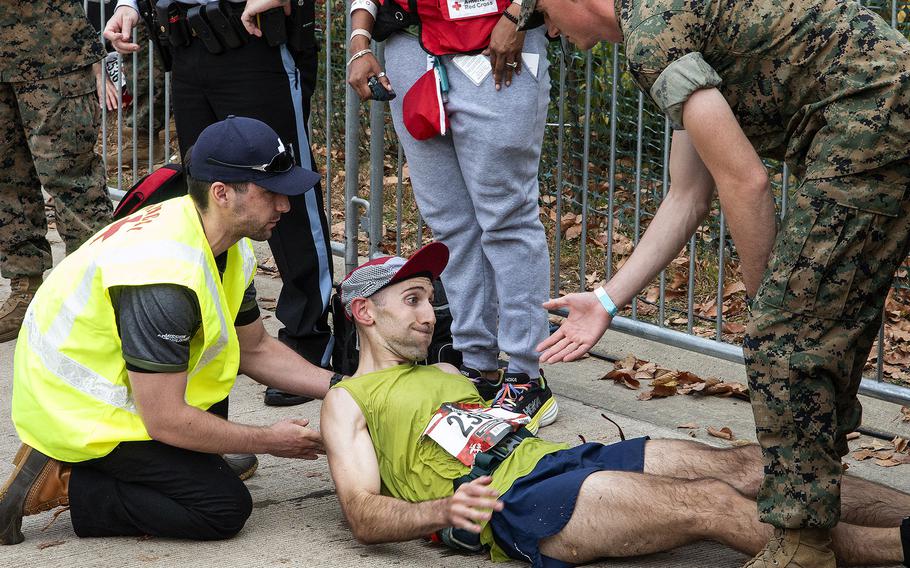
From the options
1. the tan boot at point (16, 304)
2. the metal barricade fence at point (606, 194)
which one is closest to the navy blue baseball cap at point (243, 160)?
the metal barricade fence at point (606, 194)

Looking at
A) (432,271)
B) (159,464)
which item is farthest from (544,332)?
(159,464)

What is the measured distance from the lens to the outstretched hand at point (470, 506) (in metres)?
3.26

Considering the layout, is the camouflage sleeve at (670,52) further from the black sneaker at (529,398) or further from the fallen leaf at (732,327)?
the fallen leaf at (732,327)

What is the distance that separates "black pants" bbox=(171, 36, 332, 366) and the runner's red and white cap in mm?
971

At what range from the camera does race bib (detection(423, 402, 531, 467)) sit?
3.69 m

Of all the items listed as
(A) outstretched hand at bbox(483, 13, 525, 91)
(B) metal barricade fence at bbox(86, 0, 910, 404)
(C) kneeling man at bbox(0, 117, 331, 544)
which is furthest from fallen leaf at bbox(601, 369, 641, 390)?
(C) kneeling man at bbox(0, 117, 331, 544)

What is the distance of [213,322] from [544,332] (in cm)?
146

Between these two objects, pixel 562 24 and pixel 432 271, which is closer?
pixel 562 24

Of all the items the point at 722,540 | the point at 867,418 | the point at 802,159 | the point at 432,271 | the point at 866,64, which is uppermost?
the point at 866,64

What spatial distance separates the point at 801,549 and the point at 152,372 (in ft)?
5.89

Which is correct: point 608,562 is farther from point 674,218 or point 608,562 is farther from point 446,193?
point 446,193

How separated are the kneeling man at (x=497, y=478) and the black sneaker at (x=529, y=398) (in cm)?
48

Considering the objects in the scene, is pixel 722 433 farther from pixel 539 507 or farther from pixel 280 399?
pixel 280 399

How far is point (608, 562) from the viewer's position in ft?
11.4
